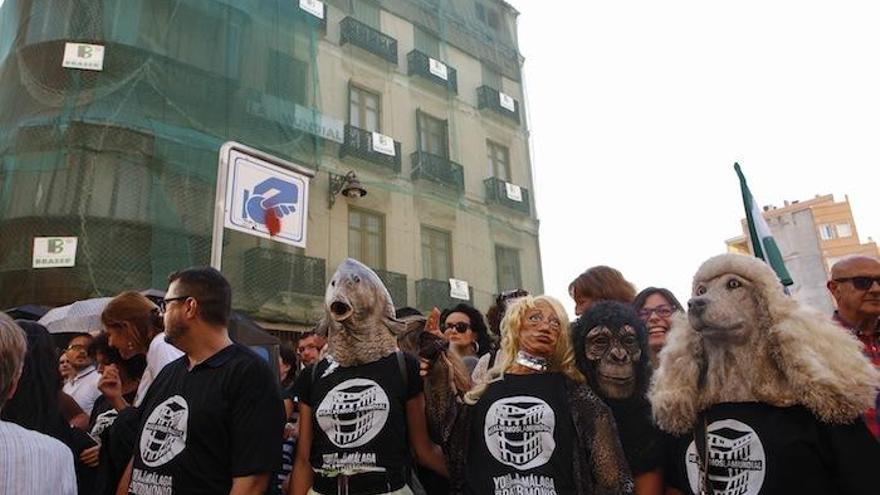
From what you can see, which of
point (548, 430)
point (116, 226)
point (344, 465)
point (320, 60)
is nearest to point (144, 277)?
point (116, 226)

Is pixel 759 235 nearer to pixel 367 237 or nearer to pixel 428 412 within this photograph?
pixel 428 412

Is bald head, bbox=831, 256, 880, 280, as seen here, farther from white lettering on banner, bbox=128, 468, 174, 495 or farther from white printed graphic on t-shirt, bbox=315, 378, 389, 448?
white lettering on banner, bbox=128, 468, 174, 495

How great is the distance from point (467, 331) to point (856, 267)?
8.16ft

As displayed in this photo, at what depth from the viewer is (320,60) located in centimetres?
1423

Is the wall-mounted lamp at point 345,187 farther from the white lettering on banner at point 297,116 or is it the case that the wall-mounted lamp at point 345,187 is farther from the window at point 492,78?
the window at point 492,78

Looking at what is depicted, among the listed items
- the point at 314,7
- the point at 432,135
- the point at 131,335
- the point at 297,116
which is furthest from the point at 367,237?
the point at 131,335

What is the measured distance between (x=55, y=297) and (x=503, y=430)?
9.18 meters

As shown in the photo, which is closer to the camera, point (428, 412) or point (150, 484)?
point (150, 484)

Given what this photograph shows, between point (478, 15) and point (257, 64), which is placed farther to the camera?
point (478, 15)

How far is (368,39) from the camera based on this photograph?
15227 millimetres

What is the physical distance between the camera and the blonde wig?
9.37 feet

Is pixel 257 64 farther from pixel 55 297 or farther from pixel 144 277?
pixel 55 297

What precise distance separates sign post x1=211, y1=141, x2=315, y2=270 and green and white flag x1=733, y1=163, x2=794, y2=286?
412 centimetres

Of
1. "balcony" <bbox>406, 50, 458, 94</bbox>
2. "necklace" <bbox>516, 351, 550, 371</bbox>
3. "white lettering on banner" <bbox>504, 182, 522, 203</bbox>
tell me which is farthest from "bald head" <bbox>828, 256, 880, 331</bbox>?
"white lettering on banner" <bbox>504, 182, 522, 203</bbox>
